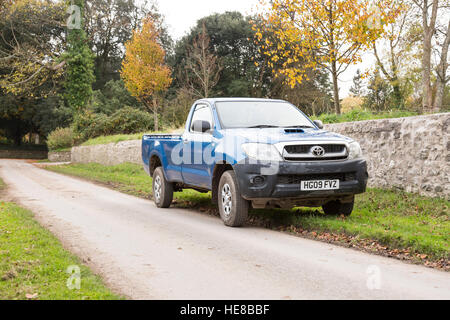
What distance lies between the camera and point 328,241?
6871mm

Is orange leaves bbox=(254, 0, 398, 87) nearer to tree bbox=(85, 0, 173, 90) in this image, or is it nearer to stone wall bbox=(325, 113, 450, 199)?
stone wall bbox=(325, 113, 450, 199)

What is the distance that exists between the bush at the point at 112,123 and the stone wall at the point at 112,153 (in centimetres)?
177

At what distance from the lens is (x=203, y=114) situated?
952 cm

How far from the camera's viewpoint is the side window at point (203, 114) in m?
9.09

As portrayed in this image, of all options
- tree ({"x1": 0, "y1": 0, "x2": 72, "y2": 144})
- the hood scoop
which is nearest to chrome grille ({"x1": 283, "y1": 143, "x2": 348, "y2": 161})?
the hood scoop

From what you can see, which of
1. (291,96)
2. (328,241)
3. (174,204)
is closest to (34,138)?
(291,96)

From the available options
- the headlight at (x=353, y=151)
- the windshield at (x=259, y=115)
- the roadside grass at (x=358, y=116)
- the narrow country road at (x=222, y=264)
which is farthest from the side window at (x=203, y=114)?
the roadside grass at (x=358, y=116)

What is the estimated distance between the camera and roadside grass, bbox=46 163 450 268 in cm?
614

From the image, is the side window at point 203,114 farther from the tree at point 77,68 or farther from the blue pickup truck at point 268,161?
the tree at point 77,68

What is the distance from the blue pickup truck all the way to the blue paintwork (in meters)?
0.02

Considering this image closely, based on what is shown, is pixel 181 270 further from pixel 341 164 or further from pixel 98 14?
pixel 98 14

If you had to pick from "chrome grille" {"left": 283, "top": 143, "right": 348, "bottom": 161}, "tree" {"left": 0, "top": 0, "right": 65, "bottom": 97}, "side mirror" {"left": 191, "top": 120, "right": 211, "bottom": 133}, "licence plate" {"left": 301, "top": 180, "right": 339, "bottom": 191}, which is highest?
"tree" {"left": 0, "top": 0, "right": 65, "bottom": 97}

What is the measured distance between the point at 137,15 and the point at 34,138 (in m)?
43.3
